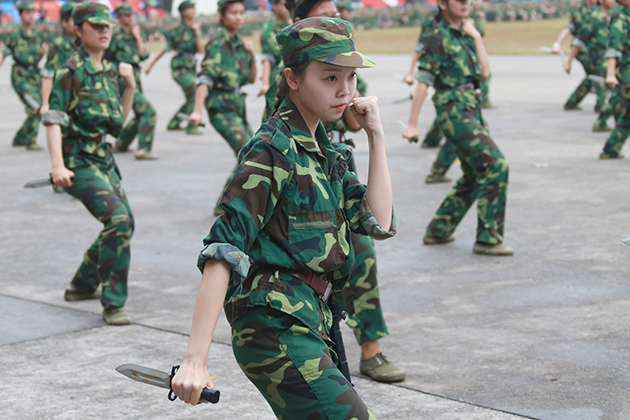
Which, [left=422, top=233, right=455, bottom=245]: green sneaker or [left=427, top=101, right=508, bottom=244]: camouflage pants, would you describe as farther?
[left=422, top=233, right=455, bottom=245]: green sneaker

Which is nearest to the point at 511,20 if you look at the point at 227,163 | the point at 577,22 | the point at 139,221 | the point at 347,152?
the point at 577,22

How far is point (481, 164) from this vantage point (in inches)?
291

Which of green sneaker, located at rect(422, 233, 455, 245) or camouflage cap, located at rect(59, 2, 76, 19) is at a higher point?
camouflage cap, located at rect(59, 2, 76, 19)

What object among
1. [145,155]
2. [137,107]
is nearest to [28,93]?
[137,107]

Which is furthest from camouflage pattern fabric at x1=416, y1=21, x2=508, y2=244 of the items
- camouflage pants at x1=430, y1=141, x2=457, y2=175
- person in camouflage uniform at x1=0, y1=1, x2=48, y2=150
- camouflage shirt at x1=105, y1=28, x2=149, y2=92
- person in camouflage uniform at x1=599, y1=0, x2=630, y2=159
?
person in camouflage uniform at x1=0, y1=1, x2=48, y2=150

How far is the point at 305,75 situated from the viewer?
116 inches

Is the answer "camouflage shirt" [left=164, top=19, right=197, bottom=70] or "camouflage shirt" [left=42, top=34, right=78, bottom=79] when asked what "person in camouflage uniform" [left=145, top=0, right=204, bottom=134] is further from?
"camouflage shirt" [left=42, top=34, right=78, bottom=79]

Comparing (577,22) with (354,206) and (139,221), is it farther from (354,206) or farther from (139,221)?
(354,206)

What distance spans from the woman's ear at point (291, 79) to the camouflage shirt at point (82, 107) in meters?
3.37

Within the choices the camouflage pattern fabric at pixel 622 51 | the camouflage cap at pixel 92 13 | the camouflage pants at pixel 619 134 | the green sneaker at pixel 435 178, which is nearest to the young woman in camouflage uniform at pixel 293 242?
the camouflage cap at pixel 92 13

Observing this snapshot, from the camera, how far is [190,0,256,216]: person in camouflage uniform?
30.6 ft

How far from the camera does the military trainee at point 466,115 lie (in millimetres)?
7383

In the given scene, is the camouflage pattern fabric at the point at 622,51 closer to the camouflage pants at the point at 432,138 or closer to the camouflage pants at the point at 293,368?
the camouflage pants at the point at 432,138

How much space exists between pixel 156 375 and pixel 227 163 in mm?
10160
